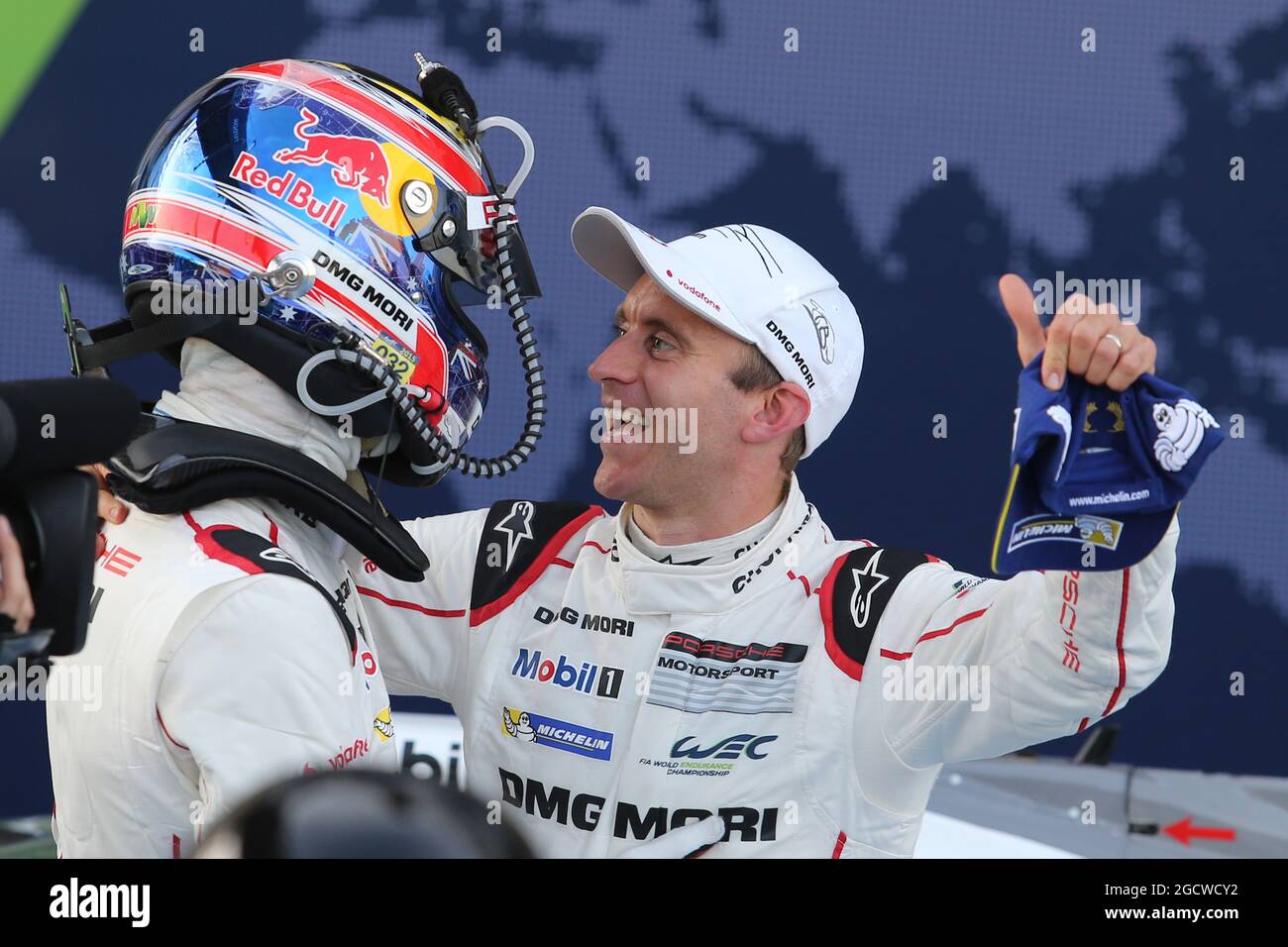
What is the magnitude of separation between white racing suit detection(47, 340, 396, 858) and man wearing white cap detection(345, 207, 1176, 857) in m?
0.44

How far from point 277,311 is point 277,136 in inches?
8.4

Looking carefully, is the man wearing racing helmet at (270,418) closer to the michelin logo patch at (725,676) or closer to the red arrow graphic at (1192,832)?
the michelin logo patch at (725,676)

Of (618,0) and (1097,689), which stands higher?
(618,0)

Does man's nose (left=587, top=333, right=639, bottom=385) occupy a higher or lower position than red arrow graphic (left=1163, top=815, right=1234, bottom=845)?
higher

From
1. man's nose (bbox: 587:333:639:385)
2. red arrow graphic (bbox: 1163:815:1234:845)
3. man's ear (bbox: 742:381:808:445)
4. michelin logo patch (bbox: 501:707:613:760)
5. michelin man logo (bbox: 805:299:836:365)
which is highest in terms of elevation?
michelin man logo (bbox: 805:299:836:365)

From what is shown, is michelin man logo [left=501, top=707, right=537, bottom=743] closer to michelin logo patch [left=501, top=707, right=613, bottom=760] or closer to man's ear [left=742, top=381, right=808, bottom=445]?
michelin logo patch [left=501, top=707, right=613, bottom=760]

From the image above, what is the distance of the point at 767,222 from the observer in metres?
3.74

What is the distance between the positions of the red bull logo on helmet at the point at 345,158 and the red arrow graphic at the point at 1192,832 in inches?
91.4

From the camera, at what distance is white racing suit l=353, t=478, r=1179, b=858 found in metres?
1.87

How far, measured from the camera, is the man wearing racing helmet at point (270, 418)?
55.1 inches

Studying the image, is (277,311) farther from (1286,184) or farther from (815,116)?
(1286,184)

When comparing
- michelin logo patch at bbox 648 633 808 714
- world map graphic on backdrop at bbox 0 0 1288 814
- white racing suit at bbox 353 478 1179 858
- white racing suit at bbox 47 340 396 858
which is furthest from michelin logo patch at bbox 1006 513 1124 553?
world map graphic on backdrop at bbox 0 0 1288 814

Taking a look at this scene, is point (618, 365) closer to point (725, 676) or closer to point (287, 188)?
point (725, 676)
